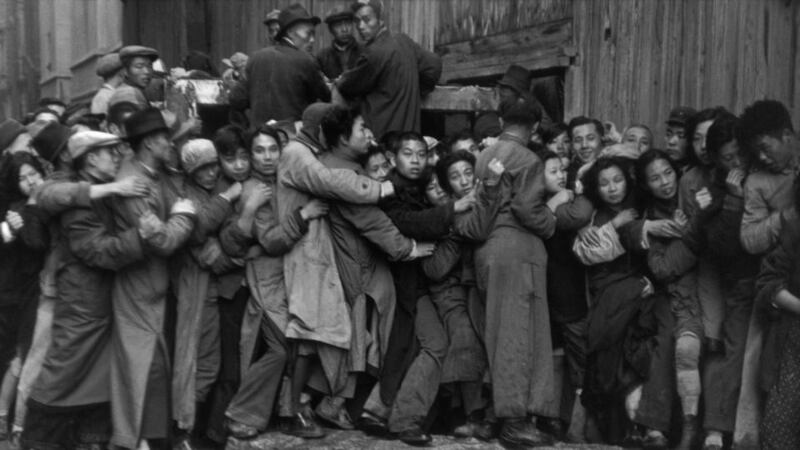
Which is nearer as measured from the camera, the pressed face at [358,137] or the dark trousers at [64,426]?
the dark trousers at [64,426]

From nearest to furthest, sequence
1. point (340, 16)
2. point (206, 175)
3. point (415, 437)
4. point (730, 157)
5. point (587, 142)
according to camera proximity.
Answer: point (730, 157), point (415, 437), point (206, 175), point (587, 142), point (340, 16)

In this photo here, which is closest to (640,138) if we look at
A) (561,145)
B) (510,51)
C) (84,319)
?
(561,145)

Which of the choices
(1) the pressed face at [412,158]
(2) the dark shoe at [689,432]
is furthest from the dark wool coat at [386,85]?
(2) the dark shoe at [689,432]

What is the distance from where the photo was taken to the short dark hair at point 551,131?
1009 cm

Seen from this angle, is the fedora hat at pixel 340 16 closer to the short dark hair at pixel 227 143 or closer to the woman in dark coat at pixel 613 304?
the short dark hair at pixel 227 143

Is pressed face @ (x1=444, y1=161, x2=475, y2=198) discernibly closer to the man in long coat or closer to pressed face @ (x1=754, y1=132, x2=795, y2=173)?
the man in long coat

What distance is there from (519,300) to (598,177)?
0.99 metres

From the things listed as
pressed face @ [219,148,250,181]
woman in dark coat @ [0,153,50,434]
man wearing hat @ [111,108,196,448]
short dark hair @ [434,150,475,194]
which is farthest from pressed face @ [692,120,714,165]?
woman in dark coat @ [0,153,50,434]

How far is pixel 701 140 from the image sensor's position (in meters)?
8.79

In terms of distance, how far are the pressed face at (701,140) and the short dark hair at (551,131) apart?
4.57ft

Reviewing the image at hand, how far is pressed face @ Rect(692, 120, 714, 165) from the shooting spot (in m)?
Result: 8.75

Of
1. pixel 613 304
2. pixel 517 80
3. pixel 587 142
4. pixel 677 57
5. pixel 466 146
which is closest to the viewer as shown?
pixel 613 304

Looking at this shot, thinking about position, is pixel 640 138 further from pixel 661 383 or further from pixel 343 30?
pixel 343 30

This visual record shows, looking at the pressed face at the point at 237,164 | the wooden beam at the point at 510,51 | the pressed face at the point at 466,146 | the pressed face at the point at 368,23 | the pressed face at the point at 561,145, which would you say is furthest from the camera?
the wooden beam at the point at 510,51
